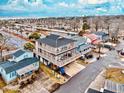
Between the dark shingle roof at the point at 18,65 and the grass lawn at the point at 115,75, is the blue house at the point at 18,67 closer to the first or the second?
the dark shingle roof at the point at 18,65

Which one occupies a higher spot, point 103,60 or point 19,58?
point 19,58

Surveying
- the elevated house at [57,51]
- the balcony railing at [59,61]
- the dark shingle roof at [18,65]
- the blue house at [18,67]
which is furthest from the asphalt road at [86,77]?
the dark shingle roof at [18,65]

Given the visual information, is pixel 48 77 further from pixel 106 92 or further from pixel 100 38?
pixel 100 38

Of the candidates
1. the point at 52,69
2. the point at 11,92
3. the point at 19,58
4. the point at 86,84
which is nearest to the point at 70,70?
the point at 52,69

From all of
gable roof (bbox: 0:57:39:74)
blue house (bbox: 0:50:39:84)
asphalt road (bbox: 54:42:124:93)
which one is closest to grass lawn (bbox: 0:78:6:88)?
blue house (bbox: 0:50:39:84)

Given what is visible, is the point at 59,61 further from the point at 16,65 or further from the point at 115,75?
the point at 115,75

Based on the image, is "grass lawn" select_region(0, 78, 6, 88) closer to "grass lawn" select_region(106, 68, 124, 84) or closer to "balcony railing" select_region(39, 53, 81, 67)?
"balcony railing" select_region(39, 53, 81, 67)

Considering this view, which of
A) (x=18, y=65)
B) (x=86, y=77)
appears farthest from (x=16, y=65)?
(x=86, y=77)
